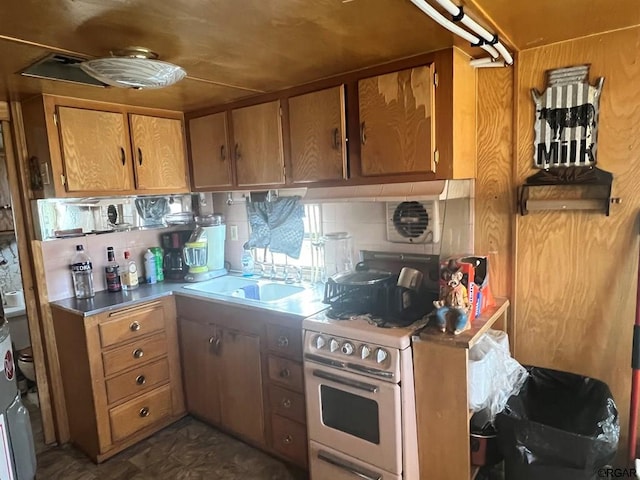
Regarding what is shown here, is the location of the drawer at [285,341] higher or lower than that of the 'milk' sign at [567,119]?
lower

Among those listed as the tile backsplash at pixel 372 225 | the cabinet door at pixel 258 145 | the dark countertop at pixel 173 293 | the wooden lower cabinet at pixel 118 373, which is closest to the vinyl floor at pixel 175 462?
the wooden lower cabinet at pixel 118 373

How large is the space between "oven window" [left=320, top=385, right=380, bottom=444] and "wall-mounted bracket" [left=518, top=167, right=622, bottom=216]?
1156mm

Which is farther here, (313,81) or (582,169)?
(313,81)

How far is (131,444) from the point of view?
2.59m

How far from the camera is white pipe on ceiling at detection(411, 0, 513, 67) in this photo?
1.31 meters

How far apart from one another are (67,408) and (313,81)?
244 cm

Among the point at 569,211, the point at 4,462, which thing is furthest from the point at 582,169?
the point at 4,462

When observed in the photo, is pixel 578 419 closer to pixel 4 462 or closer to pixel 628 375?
pixel 628 375

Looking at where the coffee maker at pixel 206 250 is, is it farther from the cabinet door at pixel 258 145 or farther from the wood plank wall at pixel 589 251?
the wood plank wall at pixel 589 251

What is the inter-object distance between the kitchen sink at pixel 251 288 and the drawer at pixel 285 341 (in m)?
0.54

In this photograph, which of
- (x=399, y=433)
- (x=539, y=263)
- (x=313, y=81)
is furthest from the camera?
(x=313, y=81)

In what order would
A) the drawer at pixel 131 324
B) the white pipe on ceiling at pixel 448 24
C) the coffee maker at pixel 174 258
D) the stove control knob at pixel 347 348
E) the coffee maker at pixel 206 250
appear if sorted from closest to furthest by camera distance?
the white pipe on ceiling at pixel 448 24, the stove control knob at pixel 347 348, the drawer at pixel 131 324, the coffee maker at pixel 206 250, the coffee maker at pixel 174 258

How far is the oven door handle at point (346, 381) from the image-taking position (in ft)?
5.88

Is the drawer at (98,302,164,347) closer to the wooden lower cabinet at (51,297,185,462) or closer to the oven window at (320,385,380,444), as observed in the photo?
the wooden lower cabinet at (51,297,185,462)
